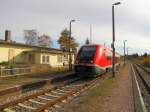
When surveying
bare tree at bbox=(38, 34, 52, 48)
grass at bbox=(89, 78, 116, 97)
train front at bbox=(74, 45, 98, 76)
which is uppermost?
bare tree at bbox=(38, 34, 52, 48)

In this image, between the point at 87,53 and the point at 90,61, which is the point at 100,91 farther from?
the point at 87,53

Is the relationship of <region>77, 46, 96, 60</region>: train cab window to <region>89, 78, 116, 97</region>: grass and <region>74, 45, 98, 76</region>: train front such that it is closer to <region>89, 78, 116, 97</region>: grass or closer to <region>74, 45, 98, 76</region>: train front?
<region>74, 45, 98, 76</region>: train front

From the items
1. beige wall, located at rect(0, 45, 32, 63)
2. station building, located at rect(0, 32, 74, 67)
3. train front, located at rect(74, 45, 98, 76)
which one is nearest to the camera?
train front, located at rect(74, 45, 98, 76)

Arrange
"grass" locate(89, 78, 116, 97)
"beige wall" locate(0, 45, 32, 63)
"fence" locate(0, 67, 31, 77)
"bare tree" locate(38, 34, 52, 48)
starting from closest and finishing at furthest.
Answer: "grass" locate(89, 78, 116, 97), "fence" locate(0, 67, 31, 77), "beige wall" locate(0, 45, 32, 63), "bare tree" locate(38, 34, 52, 48)

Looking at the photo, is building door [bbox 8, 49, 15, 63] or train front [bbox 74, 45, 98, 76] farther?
building door [bbox 8, 49, 15, 63]

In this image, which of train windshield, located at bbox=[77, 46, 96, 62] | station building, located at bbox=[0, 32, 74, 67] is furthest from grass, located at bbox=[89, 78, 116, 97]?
station building, located at bbox=[0, 32, 74, 67]

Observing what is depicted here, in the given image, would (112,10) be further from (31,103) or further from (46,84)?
(31,103)

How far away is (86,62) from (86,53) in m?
1.12

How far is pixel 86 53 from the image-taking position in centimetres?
2331

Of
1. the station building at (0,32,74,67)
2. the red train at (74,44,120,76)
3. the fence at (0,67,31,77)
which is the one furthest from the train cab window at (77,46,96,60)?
the station building at (0,32,74,67)

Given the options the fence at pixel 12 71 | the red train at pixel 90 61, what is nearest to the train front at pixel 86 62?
the red train at pixel 90 61

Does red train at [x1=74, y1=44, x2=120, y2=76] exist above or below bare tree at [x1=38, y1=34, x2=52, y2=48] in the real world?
below

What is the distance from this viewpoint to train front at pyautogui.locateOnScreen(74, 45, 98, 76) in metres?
22.0

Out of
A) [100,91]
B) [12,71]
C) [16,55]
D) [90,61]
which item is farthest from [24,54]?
[100,91]
